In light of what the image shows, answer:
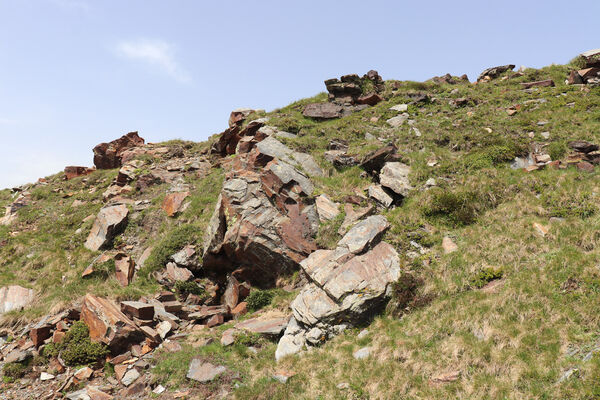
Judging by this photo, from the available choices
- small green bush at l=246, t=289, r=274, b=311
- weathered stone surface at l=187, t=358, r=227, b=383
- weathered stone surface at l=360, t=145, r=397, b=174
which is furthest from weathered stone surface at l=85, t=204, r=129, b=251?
weathered stone surface at l=360, t=145, r=397, b=174

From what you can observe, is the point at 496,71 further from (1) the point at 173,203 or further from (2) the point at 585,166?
(1) the point at 173,203

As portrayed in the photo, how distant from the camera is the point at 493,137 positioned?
74.9 ft

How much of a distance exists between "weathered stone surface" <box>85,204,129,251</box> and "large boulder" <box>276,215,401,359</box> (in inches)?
615

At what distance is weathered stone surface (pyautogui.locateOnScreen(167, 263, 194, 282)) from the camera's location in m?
19.1

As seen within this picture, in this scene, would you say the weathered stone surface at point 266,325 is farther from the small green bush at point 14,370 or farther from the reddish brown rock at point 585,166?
the reddish brown rock at point 585,166

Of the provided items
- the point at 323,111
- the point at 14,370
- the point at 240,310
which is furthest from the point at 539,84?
the point at 14,370

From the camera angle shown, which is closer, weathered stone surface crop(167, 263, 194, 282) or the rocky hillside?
the rocky hillside

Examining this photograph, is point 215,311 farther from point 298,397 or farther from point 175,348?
point 298,397

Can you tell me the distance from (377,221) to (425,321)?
570cm

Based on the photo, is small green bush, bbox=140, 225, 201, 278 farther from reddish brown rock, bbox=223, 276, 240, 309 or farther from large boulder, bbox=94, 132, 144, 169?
large boulder, bbox=94, 132, 144, 169

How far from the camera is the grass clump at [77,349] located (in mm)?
13523

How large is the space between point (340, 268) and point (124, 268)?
44.3ft

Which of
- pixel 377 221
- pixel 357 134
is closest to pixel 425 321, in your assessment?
pixel 377 221

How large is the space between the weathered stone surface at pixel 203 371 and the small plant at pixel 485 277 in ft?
33.2
